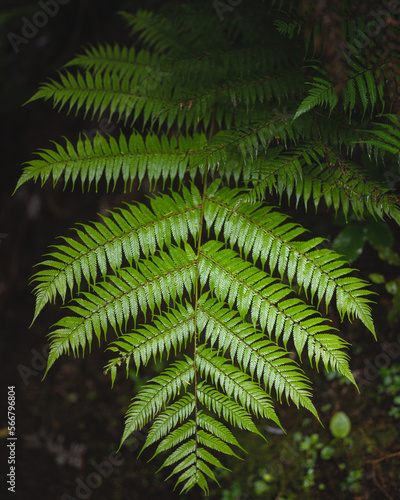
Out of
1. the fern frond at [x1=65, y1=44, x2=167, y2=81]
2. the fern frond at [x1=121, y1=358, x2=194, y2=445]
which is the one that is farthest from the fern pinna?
the fern frond at [x1=65, y1=44, x2=167, y2=81]

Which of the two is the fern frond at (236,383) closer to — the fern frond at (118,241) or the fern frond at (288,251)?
the fern frond at (288,251)

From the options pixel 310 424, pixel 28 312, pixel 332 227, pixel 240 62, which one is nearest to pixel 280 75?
pixel 240 62

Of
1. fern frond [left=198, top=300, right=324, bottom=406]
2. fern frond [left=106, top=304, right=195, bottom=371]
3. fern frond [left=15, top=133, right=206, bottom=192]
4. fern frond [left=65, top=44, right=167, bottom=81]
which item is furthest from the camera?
fern frond [left=65, top=44, right=167, bottom=81]

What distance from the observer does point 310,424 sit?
2725mm

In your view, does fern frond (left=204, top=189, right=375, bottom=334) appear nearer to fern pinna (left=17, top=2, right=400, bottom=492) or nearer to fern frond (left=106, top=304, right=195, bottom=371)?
fern pinna (left=17, top=2, right=400, bottom=492)

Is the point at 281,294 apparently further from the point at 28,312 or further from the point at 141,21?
the point at 28,312

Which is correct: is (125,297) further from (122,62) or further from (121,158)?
(122,62)

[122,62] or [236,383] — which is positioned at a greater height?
[122,62]

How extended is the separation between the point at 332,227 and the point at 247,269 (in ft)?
3.97

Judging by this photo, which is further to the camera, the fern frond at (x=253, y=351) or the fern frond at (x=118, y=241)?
the fern frond at (x=118, y=241)

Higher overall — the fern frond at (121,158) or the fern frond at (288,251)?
the fern frond at (121,158)

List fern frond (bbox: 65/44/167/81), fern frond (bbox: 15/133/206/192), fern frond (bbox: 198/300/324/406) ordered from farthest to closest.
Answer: fern frond (bbox: 65/44/167/81)
fern frond (bbox: 15/133/206/192)
fern frond (bbox: 198/300/324/406)

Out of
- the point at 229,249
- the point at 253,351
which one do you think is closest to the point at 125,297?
the point at 229,249

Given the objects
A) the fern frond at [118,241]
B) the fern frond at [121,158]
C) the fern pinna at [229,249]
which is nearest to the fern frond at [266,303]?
the fern pinna at [229,249]
